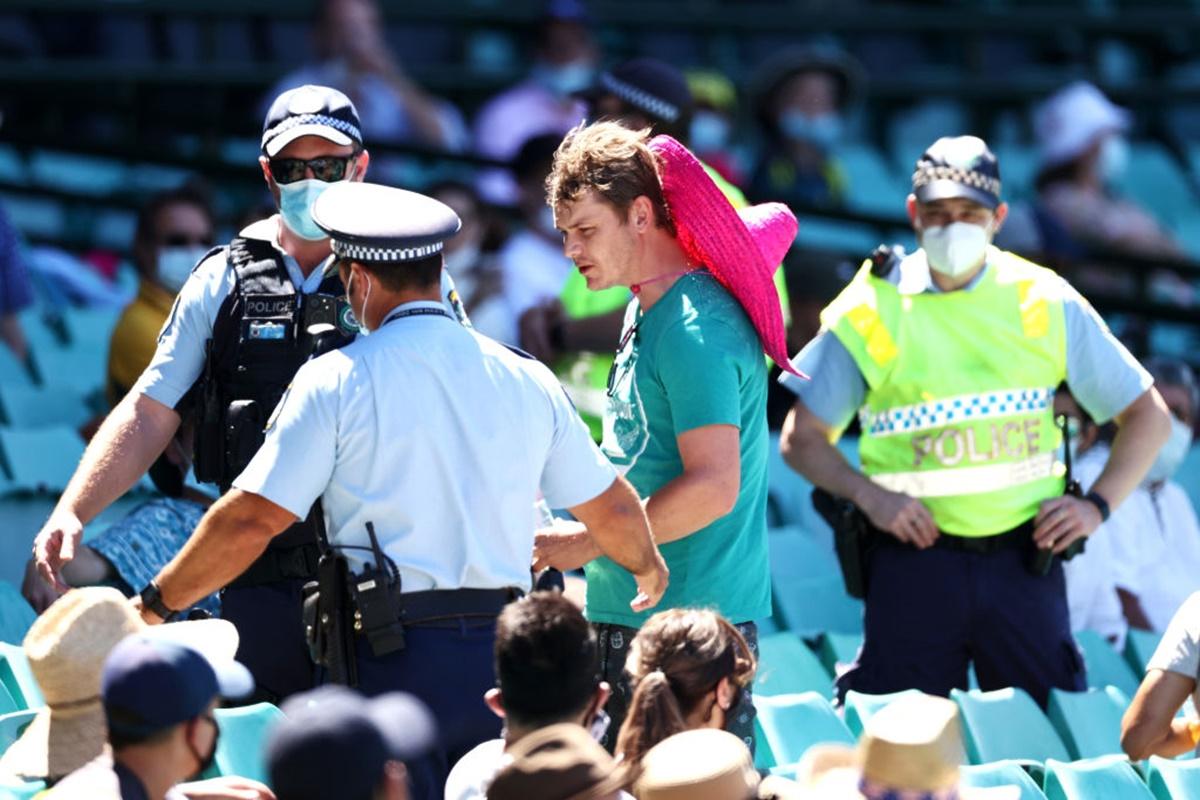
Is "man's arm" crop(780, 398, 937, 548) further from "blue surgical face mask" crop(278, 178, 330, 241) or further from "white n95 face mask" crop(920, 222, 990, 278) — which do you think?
"blue surgical face mask" crop(278, 178, 330, 241)

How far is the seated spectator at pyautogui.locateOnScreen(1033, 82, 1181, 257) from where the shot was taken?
8.91m

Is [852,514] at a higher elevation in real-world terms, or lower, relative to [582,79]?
lower

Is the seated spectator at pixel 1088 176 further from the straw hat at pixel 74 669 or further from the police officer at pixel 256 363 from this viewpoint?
the straw hat at pixel 74 669

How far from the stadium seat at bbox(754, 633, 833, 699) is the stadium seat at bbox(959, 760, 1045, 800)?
873 mm

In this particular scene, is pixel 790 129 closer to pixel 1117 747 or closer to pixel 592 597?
pixel 1117 747

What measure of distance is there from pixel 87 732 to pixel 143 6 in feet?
22.7

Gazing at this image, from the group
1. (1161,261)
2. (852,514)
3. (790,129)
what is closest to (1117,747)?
(852,514)

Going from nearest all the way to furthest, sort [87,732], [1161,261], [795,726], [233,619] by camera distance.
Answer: [87,732] → [233,619] → [795,726] → [1161,261]

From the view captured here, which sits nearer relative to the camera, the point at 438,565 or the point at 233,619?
the point at 438,565

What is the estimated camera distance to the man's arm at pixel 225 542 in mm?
3418

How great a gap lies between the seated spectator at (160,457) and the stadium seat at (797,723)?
1.18 meters

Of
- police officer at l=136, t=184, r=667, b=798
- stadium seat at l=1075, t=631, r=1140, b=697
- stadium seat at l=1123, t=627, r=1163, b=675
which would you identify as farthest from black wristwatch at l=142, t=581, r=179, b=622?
stadium seat at l=1123, t=627, r=1163, b=675

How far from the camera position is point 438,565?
139 inches

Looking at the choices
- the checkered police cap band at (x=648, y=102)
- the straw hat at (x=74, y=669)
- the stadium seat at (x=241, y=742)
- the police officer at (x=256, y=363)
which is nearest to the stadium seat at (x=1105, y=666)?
the checkered police cap band at (x=648, y=102)
